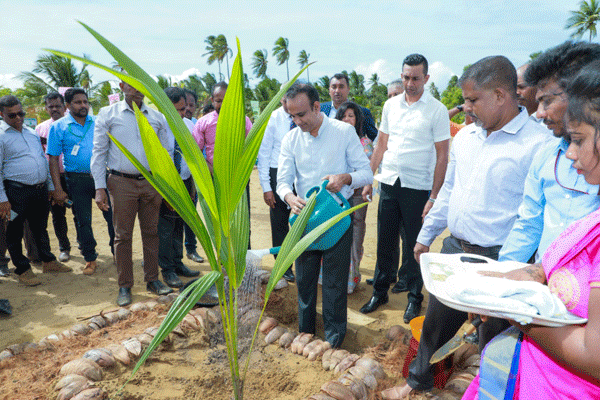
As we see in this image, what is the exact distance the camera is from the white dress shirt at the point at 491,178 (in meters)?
1.81

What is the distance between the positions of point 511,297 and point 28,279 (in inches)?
174

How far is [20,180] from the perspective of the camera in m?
3.88

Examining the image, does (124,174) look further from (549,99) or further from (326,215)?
(549,99)

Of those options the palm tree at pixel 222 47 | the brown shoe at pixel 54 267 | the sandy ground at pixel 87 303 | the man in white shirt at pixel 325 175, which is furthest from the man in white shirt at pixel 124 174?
the palm tree at pixel 222 47

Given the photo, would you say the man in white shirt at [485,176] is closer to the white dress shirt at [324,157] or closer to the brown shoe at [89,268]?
the white dress shirt at [324,157]

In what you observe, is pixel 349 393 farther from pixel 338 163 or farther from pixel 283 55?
pixel 283 55

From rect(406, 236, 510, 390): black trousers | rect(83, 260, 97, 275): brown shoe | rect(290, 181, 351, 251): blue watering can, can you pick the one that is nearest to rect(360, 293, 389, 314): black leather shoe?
rect(290, 181, 351, 251): blue watering can

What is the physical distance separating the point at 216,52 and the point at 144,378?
123 feet

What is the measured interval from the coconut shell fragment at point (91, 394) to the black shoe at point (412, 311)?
214cm

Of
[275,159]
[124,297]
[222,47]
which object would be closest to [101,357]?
[124,297]

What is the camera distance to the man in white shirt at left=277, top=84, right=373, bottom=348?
8.42ft

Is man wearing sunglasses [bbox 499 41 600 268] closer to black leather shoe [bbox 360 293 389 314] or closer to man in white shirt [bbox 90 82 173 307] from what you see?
black leather shoe [bbox 360 293 389 314]

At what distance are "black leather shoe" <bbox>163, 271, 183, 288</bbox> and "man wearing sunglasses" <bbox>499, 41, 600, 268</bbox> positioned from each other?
3053mm

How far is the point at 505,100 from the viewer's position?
180cm
